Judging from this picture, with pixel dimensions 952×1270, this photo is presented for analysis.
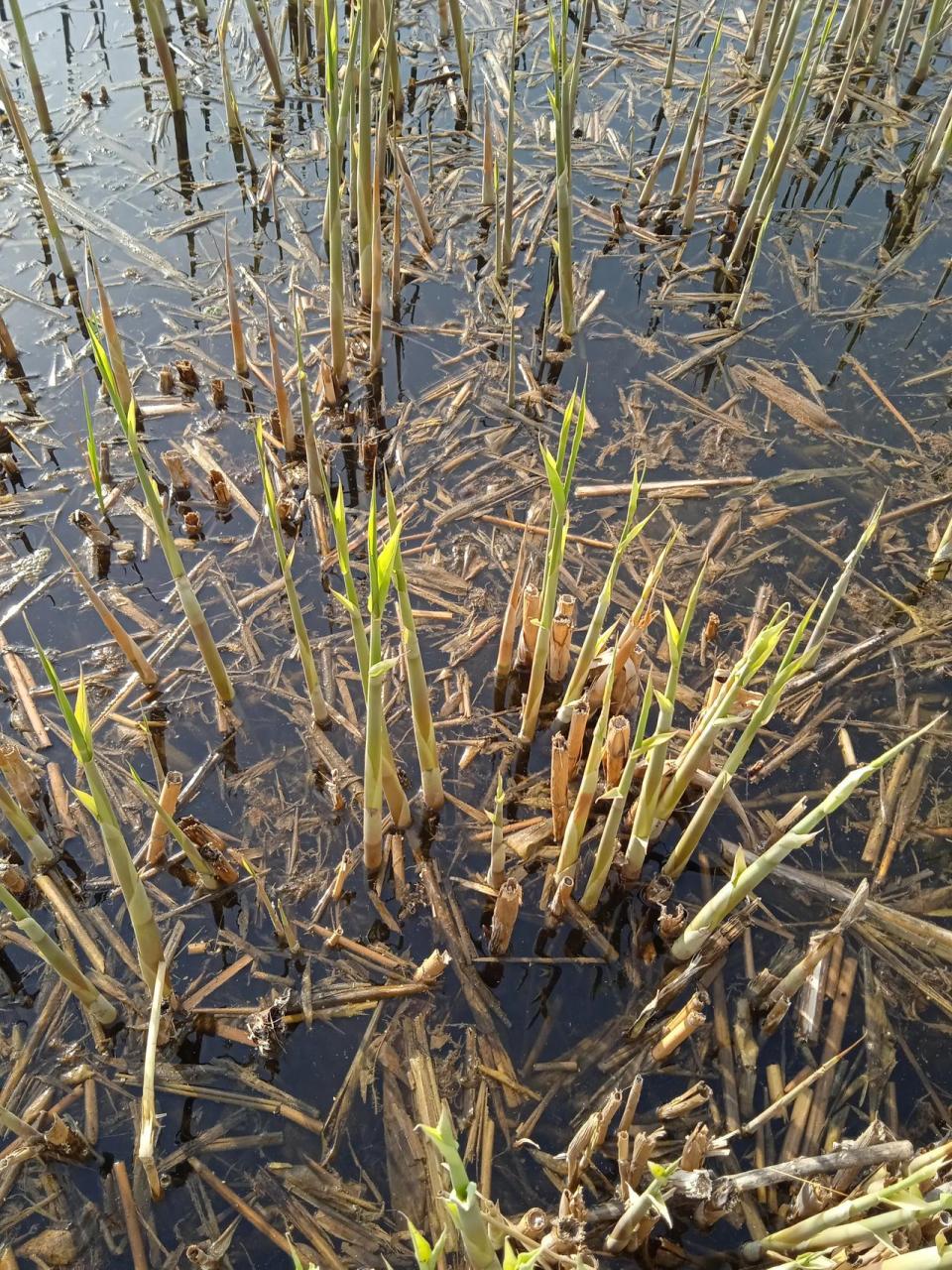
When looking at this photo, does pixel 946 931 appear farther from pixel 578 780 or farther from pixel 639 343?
pixel 639 343

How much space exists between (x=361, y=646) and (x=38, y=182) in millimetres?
3501

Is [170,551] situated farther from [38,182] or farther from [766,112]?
[766,112]

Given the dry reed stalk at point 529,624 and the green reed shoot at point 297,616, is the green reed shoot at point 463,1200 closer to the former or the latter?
the green reed shoot at point 297,616

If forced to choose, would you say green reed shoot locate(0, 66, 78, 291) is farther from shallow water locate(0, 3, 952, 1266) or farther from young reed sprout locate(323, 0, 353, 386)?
young reed sprout locate(323, 0, 353, 386)

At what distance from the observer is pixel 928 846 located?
3.56 m

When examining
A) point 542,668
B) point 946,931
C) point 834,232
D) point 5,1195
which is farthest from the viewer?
point 834,232

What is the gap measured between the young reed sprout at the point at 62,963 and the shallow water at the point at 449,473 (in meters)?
0.17

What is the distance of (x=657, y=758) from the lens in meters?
2.81

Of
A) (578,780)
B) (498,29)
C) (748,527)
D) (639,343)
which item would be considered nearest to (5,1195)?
(578,780)

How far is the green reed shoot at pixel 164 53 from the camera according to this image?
615 centimetres

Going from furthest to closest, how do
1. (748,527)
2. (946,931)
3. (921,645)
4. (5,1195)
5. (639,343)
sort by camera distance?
1. (639,343)
2. (748,527)
3. (921,645)
4. (946,931)
5. (5,1195)

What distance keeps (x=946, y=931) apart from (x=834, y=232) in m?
4.68

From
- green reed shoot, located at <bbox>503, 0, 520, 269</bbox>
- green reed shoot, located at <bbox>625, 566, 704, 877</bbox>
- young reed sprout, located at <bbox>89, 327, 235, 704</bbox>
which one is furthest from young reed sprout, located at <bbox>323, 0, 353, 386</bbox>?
green reed shoot, located at <bbox>625, 566, 704, 877</bbox>

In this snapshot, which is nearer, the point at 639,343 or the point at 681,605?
the point at 681,605
